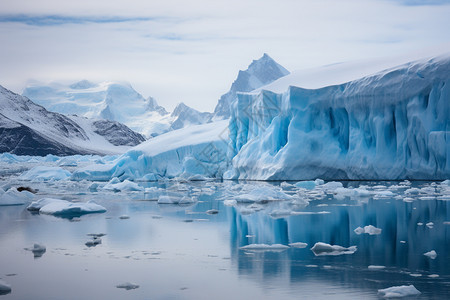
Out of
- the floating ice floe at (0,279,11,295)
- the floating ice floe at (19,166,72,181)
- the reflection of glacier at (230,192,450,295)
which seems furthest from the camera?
the floating ice floe at (19,166,72,181)

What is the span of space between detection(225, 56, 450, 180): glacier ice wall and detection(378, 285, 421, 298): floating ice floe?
14.5 metres

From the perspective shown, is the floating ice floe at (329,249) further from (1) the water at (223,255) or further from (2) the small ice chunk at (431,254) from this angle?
(2) the small ice chunk at (431,254)

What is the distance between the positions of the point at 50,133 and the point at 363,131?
77903 millimetres

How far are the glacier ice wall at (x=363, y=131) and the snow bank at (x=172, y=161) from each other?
2859 millimetres

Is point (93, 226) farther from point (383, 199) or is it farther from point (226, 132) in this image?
point (226, 132)

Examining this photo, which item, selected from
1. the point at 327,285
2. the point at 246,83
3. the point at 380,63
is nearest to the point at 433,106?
the point at 380,63

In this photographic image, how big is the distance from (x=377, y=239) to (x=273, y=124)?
1502 centimetres

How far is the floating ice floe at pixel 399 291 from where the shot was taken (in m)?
4.61

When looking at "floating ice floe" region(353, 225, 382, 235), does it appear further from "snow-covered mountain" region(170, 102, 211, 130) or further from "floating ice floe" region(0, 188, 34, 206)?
"snow-covered mountain" region(170, 102, 211, 130)

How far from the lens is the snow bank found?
2545 centimetres

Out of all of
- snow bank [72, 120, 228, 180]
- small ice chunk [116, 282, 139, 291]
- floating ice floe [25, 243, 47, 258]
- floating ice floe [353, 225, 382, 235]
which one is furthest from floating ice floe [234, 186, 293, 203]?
snow bank [72, 120, 228, 180]

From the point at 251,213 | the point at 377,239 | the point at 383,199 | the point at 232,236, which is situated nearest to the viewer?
the point at 377,239

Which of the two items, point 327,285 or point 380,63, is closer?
point 327,285

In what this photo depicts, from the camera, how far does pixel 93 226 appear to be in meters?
9.30
